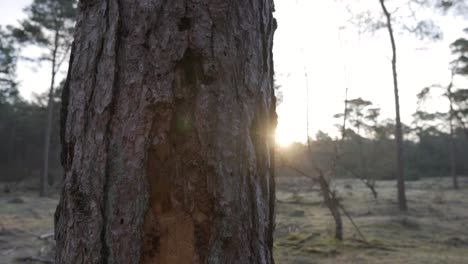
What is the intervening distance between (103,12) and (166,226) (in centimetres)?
51

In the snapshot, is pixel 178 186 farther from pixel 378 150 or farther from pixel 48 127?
pixel 378 150

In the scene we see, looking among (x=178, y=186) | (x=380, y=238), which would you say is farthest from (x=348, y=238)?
(x=178, y=186)

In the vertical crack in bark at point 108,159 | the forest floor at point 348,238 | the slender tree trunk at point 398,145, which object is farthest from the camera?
the slender tree trunk at point 398,145

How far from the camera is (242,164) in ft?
2.85

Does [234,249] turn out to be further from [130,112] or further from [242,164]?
[130,112]

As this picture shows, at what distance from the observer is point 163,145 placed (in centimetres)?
84

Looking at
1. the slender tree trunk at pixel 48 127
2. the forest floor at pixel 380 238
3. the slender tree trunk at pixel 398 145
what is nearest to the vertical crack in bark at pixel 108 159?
the forest floor at pixel 380 238

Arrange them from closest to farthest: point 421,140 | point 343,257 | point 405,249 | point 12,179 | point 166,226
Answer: point 166,226
point 343,257
point 405,249
point 12,179
point 421,140

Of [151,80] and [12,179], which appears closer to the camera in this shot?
[151,80]

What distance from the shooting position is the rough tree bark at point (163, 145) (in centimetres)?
83

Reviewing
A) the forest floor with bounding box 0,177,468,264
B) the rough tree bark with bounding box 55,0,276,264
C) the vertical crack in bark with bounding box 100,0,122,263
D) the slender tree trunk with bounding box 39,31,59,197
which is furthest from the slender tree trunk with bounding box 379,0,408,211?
the slender tree trunk with bounding box 39,31,59,197

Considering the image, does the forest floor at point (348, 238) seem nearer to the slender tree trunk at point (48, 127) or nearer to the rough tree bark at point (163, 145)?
the slender tree trunk at point (48, 127)

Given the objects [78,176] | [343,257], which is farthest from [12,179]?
[78,176]

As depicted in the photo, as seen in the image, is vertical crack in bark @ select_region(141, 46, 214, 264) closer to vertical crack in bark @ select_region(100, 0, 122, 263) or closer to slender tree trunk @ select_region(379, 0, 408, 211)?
vertical crack in bark @ select_region(100, 0, 122, 263)
